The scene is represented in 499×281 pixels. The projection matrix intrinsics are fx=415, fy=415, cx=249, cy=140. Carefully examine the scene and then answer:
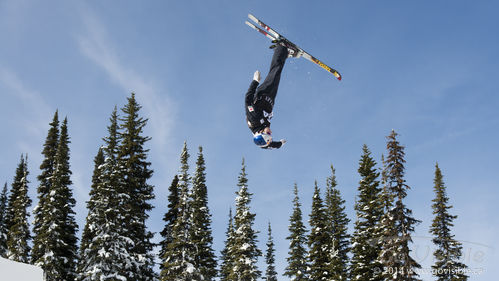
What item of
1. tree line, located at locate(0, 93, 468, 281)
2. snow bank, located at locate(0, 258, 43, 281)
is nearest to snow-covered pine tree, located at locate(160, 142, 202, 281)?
tree line, located at locate(0, 93, 468, 281)

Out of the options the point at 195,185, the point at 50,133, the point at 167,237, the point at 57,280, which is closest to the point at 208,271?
the point at 167,237

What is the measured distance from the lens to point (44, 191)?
36156 mm

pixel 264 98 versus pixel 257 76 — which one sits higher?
pixel 257 76

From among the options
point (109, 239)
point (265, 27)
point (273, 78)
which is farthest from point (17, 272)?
point (109, 239)

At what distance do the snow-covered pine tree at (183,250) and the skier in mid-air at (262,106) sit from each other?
58.4 feet

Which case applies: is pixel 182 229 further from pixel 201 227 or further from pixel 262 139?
pixel 262 139

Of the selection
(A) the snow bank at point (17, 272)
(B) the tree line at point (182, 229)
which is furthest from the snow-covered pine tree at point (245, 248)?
(A) the snow bank at point (17, 272)

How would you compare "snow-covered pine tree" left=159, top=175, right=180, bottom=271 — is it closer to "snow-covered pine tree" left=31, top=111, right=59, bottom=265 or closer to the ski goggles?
"snow-covered pine tree" left=31, top=111, right=59, bottom=265

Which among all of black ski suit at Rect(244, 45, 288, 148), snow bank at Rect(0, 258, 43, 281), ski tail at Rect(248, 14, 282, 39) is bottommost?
snow bank at Rect(0, 258, 43, 281)

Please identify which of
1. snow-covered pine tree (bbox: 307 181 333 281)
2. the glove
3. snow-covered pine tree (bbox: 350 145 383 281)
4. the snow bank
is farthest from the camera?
snow-covered pine tree (bbox: 307 181 333 281)

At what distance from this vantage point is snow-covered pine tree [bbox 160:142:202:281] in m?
31.4

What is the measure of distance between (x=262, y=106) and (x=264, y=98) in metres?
0.37

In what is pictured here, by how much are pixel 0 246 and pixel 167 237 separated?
66.2ft

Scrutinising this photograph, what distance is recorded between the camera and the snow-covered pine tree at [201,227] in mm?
35219
